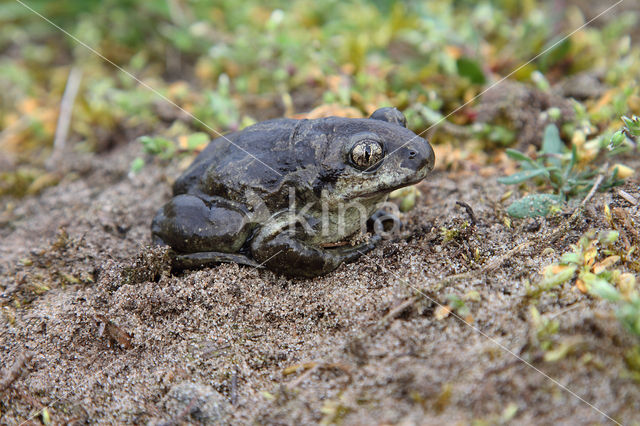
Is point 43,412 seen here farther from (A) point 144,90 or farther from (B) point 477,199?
(A) point 144,90

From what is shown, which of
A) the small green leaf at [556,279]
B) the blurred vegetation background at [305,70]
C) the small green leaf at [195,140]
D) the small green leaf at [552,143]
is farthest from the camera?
the blurred vegetation background at [305,70]

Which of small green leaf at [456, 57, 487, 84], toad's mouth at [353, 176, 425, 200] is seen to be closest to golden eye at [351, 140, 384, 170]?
toad's mouth at [353, 176, 425, 200]

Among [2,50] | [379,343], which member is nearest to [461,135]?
[379,343]

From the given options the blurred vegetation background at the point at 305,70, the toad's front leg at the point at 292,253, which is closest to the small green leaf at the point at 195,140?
the blurred vegetation background at the point at 305,70

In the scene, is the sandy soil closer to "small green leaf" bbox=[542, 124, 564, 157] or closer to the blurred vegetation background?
"small green leaf" bbox=[542, 124, 564, 157]

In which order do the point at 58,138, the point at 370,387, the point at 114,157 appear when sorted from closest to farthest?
the point at 370,387 < the point at 114,157 < the point at 58,138

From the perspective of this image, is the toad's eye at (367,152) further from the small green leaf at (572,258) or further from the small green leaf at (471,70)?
the small green leaf at (471,70)

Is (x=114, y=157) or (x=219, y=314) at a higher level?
(x=114, y=157)
